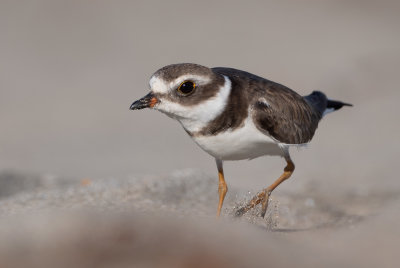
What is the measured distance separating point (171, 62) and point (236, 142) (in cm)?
842

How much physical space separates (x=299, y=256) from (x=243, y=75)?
2447 millimetres

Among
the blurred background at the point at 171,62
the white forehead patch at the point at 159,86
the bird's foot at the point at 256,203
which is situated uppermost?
the blurred background at the point at 171,62

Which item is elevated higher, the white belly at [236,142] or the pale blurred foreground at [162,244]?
the white belly at [236,142]

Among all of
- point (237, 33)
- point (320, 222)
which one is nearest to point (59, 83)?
point (237, 33)

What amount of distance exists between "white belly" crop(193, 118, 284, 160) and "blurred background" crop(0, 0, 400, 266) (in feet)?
7.04

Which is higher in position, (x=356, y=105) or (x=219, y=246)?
(x=356, y=105)

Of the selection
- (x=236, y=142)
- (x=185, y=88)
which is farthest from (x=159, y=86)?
(x=236, y=142)

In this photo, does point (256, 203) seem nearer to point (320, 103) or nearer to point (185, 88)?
point (185, 88)

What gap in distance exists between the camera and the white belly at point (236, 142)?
487 centimetres

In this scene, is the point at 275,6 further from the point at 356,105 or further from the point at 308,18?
the point at 356,105

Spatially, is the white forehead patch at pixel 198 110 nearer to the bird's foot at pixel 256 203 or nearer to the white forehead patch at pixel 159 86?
the white forehead patch at pixel 159 86

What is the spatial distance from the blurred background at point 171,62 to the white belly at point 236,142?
215 cm

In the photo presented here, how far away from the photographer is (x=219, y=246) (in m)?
3.05

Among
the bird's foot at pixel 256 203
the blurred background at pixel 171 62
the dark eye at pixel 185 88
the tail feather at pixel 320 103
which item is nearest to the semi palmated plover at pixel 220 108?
the dark eye at pixel 185 88
